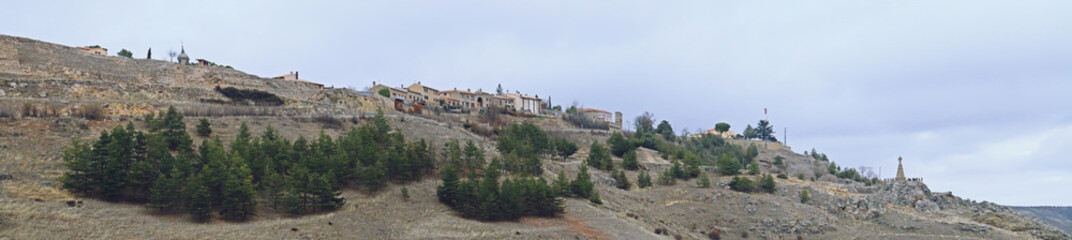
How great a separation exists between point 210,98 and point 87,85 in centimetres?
1007

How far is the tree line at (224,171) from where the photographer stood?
3244 cm

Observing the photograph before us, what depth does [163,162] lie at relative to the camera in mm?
34375

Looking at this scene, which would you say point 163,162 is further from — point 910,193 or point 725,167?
point 910,193

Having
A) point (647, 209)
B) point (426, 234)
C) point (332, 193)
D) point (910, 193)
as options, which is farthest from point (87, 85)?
point (910, 193)

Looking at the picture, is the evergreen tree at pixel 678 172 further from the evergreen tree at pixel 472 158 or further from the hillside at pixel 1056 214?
the hillside at pixel 1056 214

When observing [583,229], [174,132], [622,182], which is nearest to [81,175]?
[174,132]

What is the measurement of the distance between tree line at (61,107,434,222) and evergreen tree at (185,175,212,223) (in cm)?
4

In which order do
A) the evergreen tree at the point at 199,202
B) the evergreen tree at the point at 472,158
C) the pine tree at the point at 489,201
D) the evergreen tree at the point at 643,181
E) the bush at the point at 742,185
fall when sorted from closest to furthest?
the evergreen tree at the point at 199,202 → the pine tree at the point at 489,201 → the evergreen tree at the point at 472,158 → the evergreen tree at the point at 643,181 → the bush at the point at 742,185

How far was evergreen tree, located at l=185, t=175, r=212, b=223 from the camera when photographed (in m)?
31.7

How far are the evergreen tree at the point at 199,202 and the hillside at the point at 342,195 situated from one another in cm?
58

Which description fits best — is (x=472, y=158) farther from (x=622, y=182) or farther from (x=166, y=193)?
(x=166, y=193)

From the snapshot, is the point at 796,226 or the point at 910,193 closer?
the point at 796,226

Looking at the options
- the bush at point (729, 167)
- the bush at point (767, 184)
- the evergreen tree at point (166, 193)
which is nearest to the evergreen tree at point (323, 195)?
the evergreen tree at point (166, 193)

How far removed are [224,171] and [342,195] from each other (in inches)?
296
